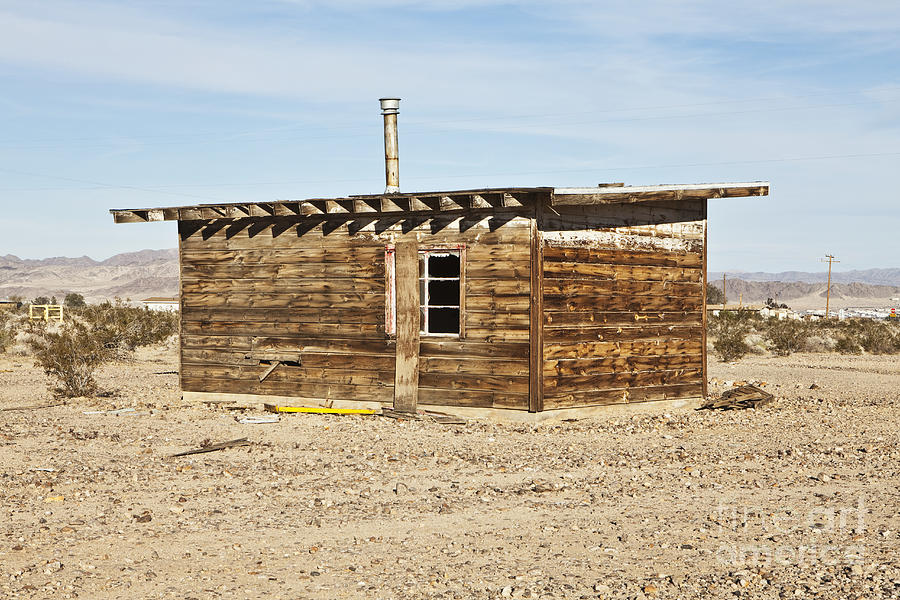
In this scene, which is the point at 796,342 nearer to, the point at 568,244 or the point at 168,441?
the point at 568,244

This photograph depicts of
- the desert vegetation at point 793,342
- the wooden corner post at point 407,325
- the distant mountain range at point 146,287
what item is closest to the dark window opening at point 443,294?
the wooden corner post at point 407,325

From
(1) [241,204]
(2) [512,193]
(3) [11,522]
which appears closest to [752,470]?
(2) [512,193]

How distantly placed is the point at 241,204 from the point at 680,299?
21.6 feet

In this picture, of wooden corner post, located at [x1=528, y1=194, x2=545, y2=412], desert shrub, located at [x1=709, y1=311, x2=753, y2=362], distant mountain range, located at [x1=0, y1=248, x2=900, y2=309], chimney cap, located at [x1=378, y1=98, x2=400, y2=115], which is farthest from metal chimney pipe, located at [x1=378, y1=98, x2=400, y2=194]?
distant mountain range, located at [x1=0, y1=248, x2=900, y2=309]

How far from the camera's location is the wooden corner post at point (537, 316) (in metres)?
11.9

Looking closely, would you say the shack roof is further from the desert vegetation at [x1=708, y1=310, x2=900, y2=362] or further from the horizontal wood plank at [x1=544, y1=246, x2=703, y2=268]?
the desert vegetation at [x1=708, y1=310, x2=900, y2=362]

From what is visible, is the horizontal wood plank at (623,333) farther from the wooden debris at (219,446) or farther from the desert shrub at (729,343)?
the desert shrub at (729,343)

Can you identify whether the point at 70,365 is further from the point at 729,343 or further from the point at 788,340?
the point at 788,340

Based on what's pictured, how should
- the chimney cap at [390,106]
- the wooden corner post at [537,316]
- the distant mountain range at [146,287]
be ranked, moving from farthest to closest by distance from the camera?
the distant mountain range at [146,287] < the chimney cap at [390,106] < the wooden corner post at [537,316]

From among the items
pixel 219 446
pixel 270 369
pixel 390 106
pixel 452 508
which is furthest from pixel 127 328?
pixel 452 508

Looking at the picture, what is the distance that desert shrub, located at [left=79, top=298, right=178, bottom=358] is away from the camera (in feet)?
79.7

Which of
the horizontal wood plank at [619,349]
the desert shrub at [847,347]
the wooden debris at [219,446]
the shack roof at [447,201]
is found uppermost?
the shack roof at [447,201]

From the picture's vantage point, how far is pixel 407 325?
12.7m

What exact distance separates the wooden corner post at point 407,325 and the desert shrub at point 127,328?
12938mm
